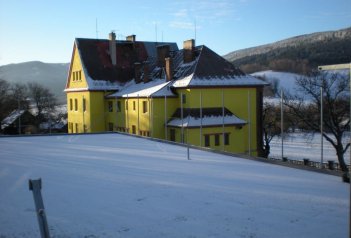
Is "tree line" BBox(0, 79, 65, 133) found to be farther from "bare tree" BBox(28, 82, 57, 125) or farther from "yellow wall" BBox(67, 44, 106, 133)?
"yellow wall" BBox(67, 44, 106, 133)

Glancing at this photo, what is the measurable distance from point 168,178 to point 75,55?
29.9 metres

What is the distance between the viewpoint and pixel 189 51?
98.5 feet

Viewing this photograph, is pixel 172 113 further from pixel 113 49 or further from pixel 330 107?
pixel 330 107

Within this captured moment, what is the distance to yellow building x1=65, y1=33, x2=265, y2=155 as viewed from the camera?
26953mm

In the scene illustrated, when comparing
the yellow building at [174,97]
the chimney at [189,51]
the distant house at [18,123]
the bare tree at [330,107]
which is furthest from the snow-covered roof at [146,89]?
the distant house at [18,123]

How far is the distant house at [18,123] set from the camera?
4794 cm

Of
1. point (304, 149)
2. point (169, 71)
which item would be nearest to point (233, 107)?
point (169, 71)

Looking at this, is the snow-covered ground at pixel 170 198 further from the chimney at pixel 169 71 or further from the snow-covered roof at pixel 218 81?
the chimney at pixel 169 71

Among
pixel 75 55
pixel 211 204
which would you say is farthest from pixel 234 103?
pixel 211 204

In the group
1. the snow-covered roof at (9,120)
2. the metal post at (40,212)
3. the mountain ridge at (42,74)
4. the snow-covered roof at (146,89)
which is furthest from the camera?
the mountain ridge at (42,74)

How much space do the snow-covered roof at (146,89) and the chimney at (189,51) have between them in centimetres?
234

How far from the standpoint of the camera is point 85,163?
1177 centimetres

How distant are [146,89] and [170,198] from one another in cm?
2231

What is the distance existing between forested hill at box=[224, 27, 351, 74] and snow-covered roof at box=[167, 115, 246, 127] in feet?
45.7
